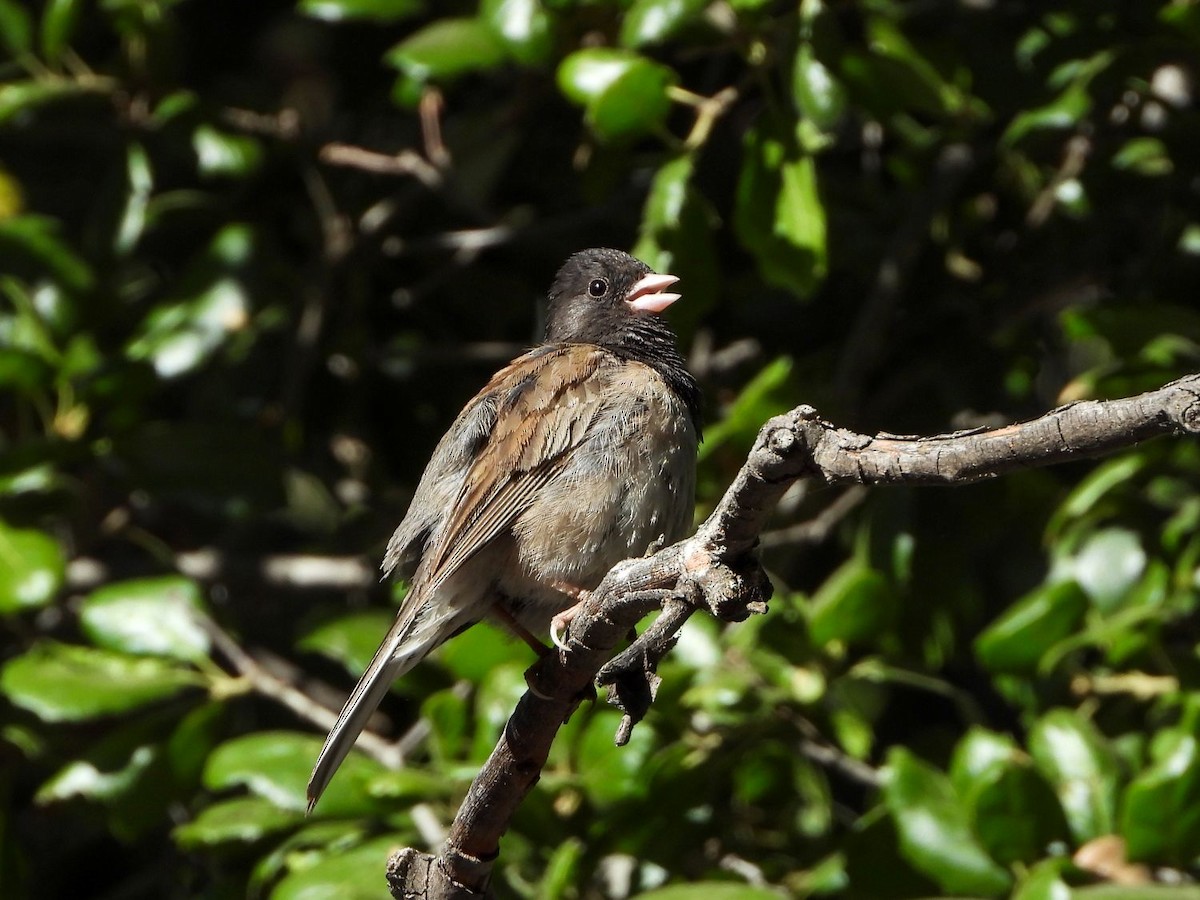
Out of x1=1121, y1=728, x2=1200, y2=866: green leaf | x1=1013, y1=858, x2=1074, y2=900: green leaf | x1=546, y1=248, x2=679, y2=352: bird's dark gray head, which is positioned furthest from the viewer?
x1=546, y1=248, x2=679, y2=352: bird's dark gray head

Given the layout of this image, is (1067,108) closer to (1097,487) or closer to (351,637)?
(1097,487)

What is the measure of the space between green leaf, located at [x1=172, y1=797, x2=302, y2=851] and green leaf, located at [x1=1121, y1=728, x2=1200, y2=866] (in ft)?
6.07

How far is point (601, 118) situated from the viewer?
11.5 ft

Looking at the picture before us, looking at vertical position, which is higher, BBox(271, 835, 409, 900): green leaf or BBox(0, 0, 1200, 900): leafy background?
BBox(0, 0, 1200, 900): leafy background

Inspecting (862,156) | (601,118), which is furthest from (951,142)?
(601,118)

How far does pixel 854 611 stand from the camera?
359 cm

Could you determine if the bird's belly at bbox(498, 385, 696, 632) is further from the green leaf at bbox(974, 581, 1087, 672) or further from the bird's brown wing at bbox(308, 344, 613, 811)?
the green leaf at bbox(974, 581, 1087, 672)

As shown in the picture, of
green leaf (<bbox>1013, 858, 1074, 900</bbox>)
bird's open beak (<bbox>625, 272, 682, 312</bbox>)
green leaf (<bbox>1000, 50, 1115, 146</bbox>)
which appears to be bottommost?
green leaf (<bbox>1013, 858, 1074, 900</bbox>)

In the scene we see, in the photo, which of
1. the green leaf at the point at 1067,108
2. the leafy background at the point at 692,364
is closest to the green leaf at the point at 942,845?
the leafy background at the point at 692,364

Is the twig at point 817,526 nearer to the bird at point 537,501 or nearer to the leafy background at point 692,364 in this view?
the leafy background at point 692,364

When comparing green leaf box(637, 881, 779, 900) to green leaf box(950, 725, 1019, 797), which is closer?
green leaf box(637, 881, 779, 900)

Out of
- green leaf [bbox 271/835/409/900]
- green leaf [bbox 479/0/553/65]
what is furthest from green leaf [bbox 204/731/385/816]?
green leaf [bbox 479/0/553/65]

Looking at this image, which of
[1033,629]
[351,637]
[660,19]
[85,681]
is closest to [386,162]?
[660,19]

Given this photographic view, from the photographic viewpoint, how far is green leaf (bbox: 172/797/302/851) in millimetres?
3523
